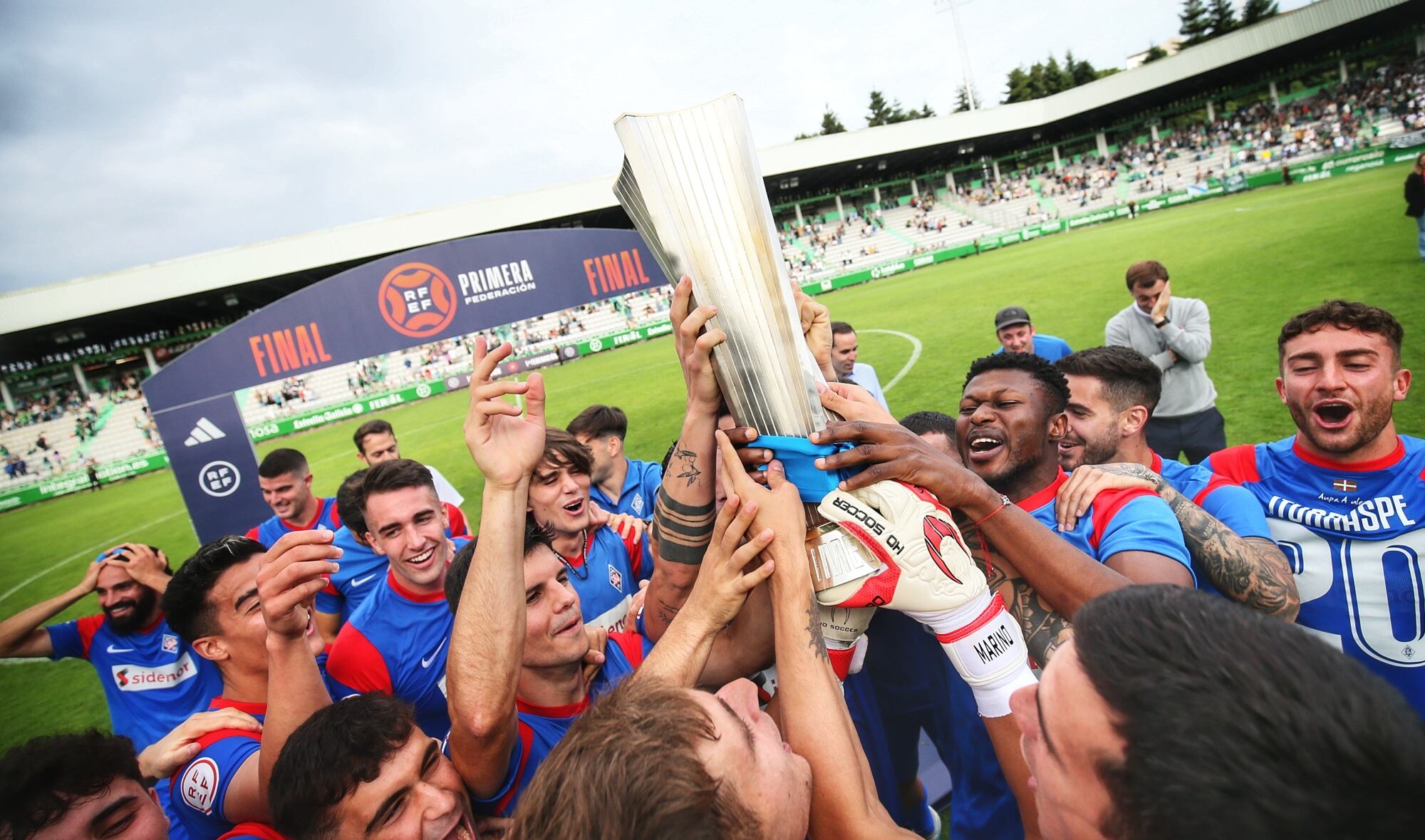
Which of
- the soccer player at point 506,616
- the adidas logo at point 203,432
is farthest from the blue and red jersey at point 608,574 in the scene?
the adidas logo at point 203,432

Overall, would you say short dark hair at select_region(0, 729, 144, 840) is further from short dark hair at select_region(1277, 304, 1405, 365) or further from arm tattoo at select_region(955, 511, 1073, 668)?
short dark hair at select_region(1277, 304, 1405, 365)

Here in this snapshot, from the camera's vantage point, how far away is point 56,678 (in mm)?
7727

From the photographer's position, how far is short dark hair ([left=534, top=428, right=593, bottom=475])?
389cm

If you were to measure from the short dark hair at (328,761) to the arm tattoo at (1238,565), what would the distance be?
258 cm

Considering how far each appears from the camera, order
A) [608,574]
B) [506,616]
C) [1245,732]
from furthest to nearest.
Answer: [608,574]
[506,616]
[1245,732]

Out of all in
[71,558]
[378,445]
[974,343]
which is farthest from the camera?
[71,558]

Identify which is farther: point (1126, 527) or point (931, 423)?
point (931, 423)

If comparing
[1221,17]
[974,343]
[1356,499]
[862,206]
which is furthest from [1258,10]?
[1356,499]

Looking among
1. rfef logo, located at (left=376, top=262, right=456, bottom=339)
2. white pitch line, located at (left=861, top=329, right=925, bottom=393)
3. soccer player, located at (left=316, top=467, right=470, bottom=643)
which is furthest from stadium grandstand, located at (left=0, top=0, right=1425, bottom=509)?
soccer player, located at (left=316, top=467, right=470, bottom=643)

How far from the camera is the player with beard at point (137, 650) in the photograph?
12.4ft

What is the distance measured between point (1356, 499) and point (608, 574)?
3.44 meters

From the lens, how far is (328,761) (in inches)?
67.1

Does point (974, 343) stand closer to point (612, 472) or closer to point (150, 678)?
point (612, 472)

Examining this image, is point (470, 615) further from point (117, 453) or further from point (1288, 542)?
point (117, 453)
